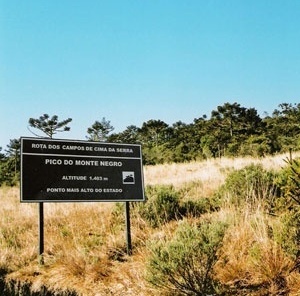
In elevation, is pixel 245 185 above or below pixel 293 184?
above

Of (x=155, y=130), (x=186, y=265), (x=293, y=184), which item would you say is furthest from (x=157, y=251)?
(x=155, y=130)

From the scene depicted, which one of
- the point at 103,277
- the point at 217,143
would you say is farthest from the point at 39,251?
the point at 217,143

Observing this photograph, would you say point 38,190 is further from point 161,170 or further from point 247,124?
point 247,124

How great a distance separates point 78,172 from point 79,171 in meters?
0.02

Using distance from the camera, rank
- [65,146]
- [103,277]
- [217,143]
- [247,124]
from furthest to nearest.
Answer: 1. [247,124]
2. [217,143]
3. [65,146]
4. [103,277]

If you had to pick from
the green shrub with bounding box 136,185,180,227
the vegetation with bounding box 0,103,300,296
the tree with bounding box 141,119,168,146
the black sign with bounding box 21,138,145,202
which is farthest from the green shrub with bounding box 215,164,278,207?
the tree with bounding box 141,119,168,146

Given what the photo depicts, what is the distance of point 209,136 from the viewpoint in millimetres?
39438

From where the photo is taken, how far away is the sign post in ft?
21.6

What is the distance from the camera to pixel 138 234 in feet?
23.5

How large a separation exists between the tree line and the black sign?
60.4ft

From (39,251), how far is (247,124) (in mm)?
41027

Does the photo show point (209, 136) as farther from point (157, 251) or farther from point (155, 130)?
point (157, 251)

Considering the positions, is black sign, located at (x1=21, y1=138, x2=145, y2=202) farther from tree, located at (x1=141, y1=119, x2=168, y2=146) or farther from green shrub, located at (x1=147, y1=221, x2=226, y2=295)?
tree, located at (x1=141, y1=119, x2=168, y2=146)

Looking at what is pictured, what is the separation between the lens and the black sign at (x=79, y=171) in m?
6.59
